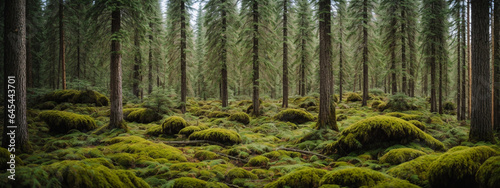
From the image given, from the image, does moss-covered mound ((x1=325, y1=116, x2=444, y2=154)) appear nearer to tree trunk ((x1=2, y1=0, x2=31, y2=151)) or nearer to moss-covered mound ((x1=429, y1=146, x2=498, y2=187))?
moss-covered mound ((x1=429, y1=146, x2=498, y2=187))

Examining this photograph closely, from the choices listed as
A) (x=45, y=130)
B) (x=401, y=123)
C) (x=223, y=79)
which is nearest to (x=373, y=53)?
(x=223, y=79)

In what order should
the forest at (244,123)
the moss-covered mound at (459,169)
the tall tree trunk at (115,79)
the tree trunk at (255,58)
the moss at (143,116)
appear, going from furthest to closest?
1. the tree trunk at (255,58)
2. the moss at (143,116)
3. the tall tree trunk at (115,79)
4. the forest at (244,123)
5. the moss-covered mound at (459,169)

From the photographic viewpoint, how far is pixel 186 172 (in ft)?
17.8

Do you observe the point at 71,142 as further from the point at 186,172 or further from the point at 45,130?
the point at 186,172

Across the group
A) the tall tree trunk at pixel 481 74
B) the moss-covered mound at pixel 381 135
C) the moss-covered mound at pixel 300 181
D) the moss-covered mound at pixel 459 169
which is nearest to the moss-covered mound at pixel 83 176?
the moss-covered mound at pixel 300 181

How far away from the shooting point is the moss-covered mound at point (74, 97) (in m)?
15.9

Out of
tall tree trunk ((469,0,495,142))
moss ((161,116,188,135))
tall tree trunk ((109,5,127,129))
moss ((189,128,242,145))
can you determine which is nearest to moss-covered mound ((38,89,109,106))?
tall tree trunk ((109,5,127,129))

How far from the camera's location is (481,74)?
7812 mm

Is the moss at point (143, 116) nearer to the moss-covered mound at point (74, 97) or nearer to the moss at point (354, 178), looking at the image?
the moss-covered mound at point (74, 97)

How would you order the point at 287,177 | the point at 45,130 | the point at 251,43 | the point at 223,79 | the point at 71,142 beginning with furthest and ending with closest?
the point at 223,79 → the point at 251,43 → the point at 45,130 → the point at 71,142 → the point at 287,177

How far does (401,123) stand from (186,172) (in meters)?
6.69

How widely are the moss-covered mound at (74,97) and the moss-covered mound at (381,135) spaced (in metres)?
17.7

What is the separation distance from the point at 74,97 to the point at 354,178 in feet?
62.6

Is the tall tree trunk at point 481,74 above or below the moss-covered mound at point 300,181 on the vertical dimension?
above
